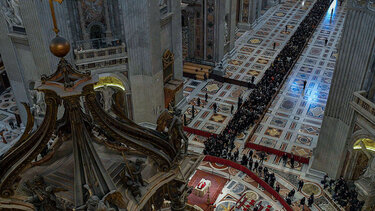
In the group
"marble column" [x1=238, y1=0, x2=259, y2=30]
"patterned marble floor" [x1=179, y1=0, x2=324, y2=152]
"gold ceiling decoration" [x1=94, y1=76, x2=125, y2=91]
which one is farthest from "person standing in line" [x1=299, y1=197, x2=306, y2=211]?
"marble column" [x1=238, y1=0, x2=259, y2=30]

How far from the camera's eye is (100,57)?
18.1m

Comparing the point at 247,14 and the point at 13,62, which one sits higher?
the point at 13,62

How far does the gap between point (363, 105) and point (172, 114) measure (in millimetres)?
11755

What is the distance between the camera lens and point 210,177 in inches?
733

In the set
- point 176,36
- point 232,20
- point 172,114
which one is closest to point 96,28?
point 176,36

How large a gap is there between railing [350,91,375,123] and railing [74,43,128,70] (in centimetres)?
1027

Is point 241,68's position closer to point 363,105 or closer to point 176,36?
point 176,36

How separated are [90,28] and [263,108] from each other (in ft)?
36.8

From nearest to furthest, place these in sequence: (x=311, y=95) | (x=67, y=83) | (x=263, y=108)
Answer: (x=67, y=83) → (x=263, y=108) → (x=311, y=95)

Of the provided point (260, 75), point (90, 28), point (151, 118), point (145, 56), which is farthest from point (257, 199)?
point (260, 75)

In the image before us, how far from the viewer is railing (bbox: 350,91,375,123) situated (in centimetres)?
1496

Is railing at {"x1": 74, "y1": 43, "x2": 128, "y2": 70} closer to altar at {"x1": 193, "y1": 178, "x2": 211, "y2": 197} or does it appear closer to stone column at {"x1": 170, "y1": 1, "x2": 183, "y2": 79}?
stone column at {"x1": 170, "y1": 1, "x2": 183, "y2": 79}

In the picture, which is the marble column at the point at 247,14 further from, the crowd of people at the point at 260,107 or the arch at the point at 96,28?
the arch at the point at 96,28

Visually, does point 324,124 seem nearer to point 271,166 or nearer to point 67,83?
point 271,166
